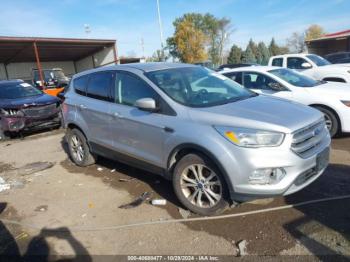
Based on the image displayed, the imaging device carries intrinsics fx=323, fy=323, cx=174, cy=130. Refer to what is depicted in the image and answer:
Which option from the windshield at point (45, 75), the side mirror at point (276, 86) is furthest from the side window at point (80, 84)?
the windshield at point (45, 75)

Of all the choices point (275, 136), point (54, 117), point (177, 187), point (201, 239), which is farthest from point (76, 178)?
point (54, 117)

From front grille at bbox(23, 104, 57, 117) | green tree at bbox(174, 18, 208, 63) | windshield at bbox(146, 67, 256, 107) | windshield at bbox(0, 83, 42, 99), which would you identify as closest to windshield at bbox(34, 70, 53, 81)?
windshield at bbox(0, 83, 42, 99)

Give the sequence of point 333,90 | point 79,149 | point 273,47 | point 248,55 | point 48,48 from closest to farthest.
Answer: point 79,149
point 333,90
point 48,48
point 248,55
point 273,47

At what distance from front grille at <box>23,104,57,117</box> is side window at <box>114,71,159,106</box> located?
516 cm

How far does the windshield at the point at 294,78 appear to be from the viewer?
7250mm

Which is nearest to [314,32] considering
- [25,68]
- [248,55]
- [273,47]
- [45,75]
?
[273,47]

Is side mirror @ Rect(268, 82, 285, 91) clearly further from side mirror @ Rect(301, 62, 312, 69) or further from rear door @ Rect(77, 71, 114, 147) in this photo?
side mirror @ Rect(301, 62, 312, 69)

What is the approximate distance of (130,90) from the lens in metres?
4.73

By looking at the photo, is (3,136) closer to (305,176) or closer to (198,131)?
(198,131)

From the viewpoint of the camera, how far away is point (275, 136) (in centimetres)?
338

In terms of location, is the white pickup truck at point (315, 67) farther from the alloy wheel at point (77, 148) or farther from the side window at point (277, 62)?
the alloy wheel at point (77, 148)

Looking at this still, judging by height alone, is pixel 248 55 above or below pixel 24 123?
above

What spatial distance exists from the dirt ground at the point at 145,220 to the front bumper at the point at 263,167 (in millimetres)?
454

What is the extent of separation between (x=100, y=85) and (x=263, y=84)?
3.85 metres
